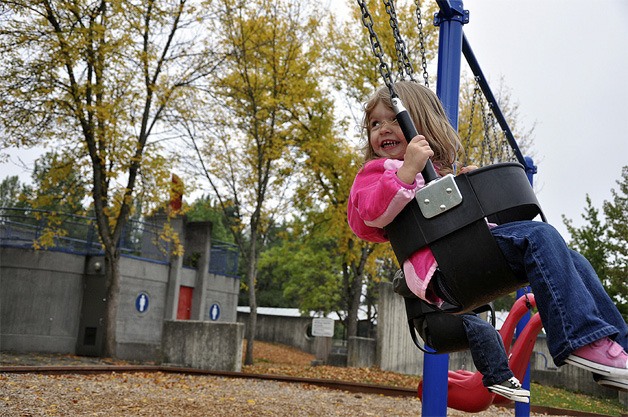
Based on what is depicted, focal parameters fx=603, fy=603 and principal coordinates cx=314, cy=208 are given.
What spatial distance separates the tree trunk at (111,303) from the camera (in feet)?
49.4

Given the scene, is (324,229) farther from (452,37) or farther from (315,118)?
(452,37)

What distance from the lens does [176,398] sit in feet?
25.0

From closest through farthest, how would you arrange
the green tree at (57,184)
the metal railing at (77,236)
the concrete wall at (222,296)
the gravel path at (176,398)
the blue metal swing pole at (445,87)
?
the blue metal swing pole at (445,87), the gravel path at (176,398), the green tree at (57,184), the metal railing at (77,236), the concrete wall at (222,296)

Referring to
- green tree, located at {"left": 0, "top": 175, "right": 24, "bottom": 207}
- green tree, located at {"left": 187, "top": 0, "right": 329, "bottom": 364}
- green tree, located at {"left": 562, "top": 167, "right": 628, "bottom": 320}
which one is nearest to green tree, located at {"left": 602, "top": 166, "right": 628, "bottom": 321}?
green tree, located at {"left": 562, "top": 167, "right": 628, "bottom": 320}

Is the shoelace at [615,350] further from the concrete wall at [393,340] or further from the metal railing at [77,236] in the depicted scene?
the metal railing at [77,236]

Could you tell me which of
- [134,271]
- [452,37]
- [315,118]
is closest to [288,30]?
[315,118]

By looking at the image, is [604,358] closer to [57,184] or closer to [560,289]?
[560,289]

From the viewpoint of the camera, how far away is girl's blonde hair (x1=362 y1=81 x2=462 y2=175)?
8.35 ft

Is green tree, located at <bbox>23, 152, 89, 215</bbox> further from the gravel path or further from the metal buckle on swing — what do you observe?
the metal buckle on swing

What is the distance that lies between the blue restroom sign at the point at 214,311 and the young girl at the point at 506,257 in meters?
20.9

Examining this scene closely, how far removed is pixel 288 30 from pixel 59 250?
9.13 metres

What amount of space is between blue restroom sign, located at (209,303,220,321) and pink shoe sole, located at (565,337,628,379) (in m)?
21.6

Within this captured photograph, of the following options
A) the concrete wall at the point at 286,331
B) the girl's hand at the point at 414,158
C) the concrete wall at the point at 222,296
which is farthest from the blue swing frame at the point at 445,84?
the concrete wall at the point at 286,331

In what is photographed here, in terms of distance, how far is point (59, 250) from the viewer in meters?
17.6
